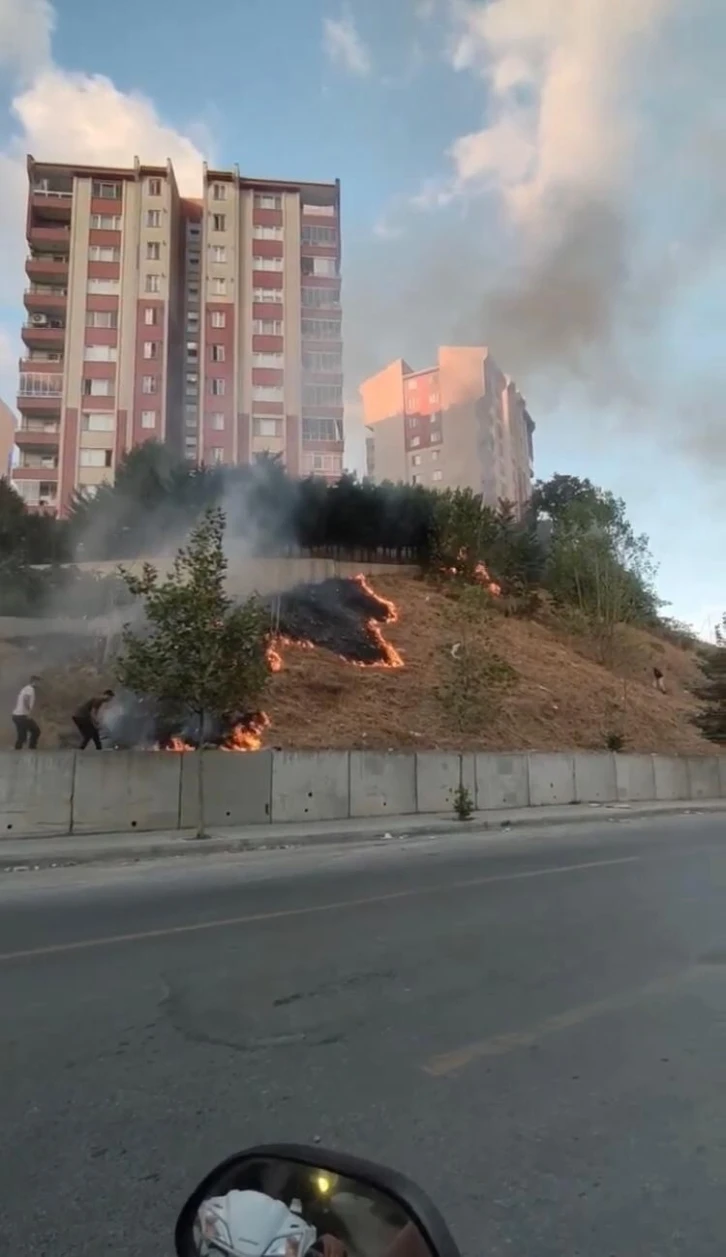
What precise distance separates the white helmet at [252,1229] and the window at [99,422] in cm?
5946

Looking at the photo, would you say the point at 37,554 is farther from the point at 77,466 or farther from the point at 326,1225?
the point at 326,1225

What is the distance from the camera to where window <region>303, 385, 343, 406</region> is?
6044 centimetres

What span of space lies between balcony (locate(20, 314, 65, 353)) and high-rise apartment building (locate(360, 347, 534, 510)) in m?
38.0

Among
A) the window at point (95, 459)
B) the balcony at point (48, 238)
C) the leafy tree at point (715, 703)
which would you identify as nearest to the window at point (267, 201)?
the balcony at point (48, 238)

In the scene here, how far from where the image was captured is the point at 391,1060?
12.8 feet

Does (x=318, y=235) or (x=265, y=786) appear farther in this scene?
(x=318, y=235)

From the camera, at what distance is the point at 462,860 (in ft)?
38.0

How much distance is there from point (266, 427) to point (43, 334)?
15.5 metres

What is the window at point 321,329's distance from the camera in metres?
62.2

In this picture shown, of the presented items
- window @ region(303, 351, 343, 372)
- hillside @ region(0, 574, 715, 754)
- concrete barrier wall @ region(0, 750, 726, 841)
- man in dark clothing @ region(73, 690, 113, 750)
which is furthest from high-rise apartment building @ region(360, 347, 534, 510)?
man in dark clothing @ region(73, 690, 113, 750)

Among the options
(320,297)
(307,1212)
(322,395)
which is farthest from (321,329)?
(307,1212)

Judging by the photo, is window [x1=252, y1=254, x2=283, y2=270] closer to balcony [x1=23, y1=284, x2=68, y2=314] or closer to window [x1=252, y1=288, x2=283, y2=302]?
window [x1=252, y1=288, x2=283, y2=302]

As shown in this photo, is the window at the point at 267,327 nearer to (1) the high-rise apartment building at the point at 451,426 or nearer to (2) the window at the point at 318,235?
(2) the window at the point at 318,235

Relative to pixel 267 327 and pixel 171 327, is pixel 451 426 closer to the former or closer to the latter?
pixel 267 327
